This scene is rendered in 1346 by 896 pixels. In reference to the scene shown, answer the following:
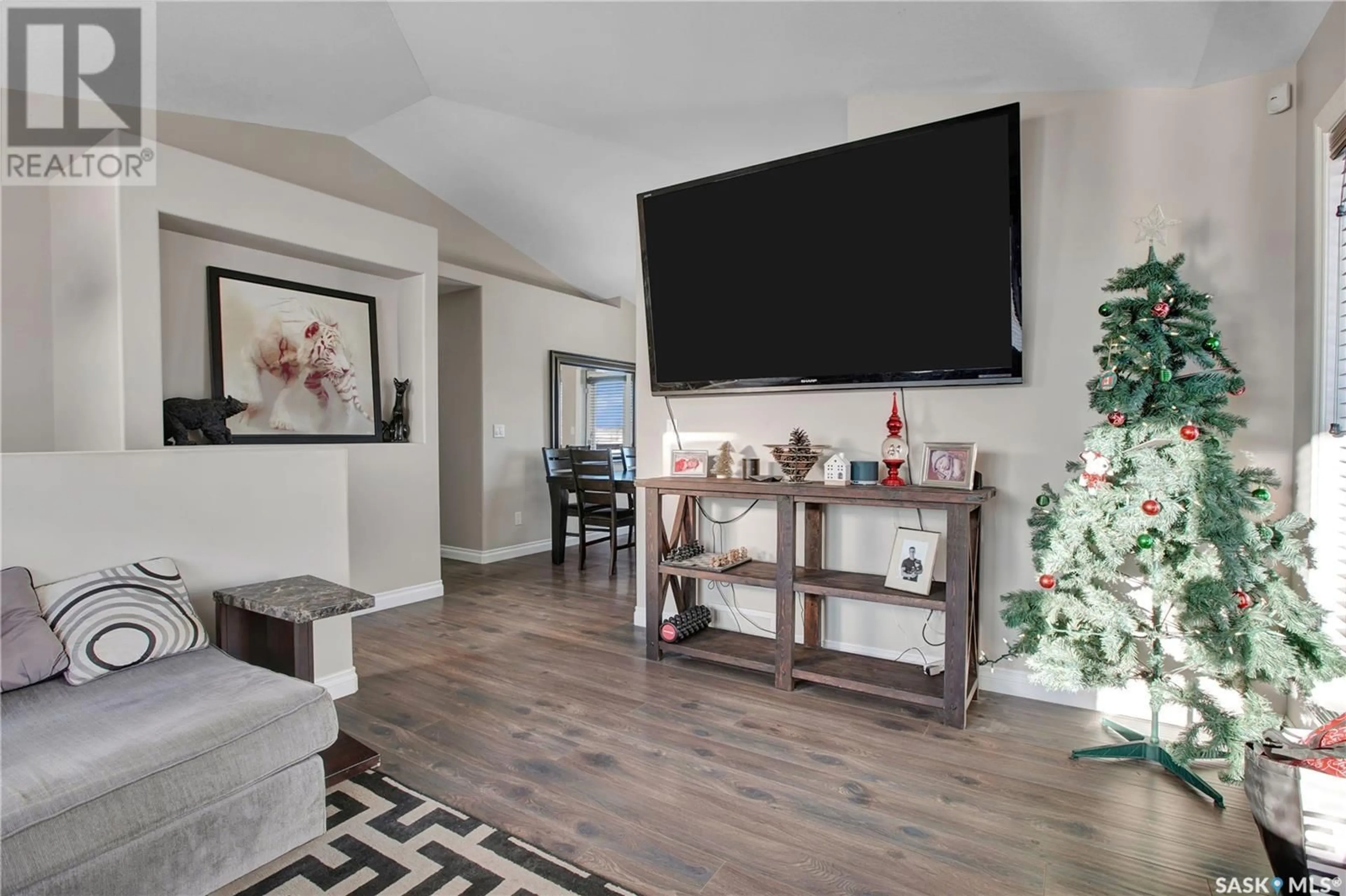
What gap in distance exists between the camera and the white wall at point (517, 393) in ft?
17.6

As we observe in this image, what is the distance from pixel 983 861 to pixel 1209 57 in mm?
2694

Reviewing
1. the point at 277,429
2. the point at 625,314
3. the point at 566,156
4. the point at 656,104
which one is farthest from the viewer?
the point at 625,314

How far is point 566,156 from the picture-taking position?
13.6 ft

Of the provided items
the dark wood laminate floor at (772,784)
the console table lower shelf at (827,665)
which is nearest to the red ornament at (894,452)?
the console table lower shelf at (827,665)

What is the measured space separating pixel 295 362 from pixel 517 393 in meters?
2.01

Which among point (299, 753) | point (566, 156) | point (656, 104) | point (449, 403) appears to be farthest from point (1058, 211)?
point (449, 403)

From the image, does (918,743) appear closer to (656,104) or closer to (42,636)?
(42,636)

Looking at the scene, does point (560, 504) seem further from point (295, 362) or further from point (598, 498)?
point (295, 362)

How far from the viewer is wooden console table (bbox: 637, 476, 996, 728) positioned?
8.03ft

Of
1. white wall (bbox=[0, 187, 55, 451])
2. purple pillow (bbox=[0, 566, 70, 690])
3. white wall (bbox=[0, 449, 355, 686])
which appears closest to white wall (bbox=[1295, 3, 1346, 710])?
white wall (bbox=[0, 449, 355, 686])

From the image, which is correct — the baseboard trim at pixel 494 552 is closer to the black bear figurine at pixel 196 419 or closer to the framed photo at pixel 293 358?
the framed photo at pixel 293 358

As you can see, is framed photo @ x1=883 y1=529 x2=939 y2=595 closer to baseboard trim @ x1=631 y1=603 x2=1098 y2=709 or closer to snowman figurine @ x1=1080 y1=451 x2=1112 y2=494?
baseboard trim @ x1=631 y1=603 x2=1098 y2=709

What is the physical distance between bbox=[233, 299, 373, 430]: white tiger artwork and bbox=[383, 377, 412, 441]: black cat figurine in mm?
219

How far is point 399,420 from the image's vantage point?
4.29 meters
